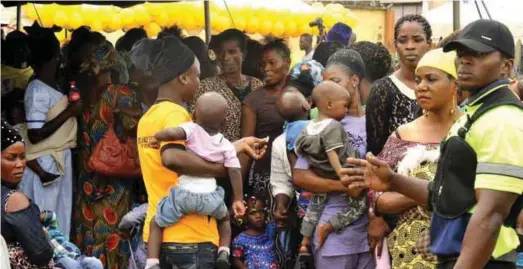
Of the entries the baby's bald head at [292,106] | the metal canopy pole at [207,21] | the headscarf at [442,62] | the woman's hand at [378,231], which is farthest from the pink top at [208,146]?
the metal canopy pole at [207,21]

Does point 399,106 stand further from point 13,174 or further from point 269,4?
point 269,4

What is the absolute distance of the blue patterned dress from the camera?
288 inches

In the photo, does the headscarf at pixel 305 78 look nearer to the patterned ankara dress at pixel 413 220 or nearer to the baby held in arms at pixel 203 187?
the baby held in arms at pixel 203 187

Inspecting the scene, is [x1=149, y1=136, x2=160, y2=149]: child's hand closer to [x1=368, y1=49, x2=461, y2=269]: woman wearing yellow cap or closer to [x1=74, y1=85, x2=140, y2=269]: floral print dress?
[x1=74, y1=85, x2=140, y2=269]: floral print dress

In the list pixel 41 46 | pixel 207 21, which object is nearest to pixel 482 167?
pixel 41 46

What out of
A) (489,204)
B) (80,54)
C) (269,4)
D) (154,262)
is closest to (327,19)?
(269,4)

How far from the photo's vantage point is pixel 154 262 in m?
6.45

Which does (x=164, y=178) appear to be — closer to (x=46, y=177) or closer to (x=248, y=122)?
(x=248, y=122)

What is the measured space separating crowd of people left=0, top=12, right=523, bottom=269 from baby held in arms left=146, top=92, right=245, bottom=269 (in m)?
0.01

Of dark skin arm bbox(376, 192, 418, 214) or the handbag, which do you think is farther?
the handbag

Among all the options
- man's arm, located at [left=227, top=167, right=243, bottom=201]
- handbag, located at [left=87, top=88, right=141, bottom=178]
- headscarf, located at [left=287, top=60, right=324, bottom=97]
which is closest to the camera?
man's arm, located at [left=227, top=167, right=243, bottom=201]

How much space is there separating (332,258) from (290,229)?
0.77 metres

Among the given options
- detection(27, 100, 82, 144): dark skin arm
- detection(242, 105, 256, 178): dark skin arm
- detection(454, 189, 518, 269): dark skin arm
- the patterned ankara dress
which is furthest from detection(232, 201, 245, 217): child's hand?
detection(454, 189, 518, 269): dark skin arm

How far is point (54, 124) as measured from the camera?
8.27 m
